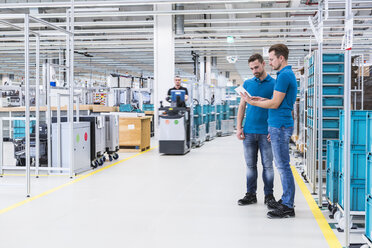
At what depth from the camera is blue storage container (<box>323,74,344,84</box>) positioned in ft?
19.7

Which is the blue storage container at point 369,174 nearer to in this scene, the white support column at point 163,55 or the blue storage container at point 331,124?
the blue storage container at point 331,124

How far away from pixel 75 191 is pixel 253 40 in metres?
13.0

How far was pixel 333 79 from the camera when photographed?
6.02 metres

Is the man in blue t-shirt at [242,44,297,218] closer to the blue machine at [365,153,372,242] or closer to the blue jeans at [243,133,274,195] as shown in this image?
the blue jeans at [243,133,274,195]

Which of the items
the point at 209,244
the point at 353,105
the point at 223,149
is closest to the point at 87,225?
the point at 209,244

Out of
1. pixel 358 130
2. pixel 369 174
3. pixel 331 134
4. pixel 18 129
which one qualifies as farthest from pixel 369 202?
pixel 18 129

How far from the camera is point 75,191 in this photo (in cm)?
564

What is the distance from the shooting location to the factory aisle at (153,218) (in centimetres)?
359

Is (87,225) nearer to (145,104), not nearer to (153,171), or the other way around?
(153,171)

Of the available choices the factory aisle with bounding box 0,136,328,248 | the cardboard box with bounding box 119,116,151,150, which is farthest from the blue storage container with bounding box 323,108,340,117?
the cardboard box with bounding box 119,116,151,150

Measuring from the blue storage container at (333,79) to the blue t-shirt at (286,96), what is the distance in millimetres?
2104

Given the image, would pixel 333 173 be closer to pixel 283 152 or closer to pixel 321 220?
pixel 321 220

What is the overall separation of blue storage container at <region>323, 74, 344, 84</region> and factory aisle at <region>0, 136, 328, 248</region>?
1671 mm

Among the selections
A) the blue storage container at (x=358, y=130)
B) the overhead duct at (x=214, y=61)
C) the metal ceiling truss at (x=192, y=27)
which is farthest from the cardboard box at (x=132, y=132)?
the overhead duct at (x=214, y=61)
